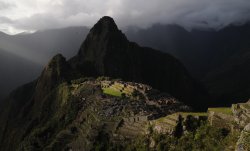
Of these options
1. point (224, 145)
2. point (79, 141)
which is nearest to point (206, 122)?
point (224, 145)

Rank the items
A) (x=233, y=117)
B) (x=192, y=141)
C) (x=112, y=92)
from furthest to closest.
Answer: (x=112, y=92) → (x=192, y=141) → (x=233, y=117)

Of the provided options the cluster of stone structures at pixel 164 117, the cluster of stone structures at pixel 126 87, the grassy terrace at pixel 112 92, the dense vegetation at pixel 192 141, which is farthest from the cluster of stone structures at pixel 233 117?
the grassy terrace at pixel 112 92

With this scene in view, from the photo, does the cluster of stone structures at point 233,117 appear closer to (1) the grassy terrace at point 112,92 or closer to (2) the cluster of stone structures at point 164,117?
(2) the cluster of stone structures at point 164,117

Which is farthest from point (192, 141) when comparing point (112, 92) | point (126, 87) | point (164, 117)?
point (126, 87)

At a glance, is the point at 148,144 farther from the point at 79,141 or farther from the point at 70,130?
the point at 70,130

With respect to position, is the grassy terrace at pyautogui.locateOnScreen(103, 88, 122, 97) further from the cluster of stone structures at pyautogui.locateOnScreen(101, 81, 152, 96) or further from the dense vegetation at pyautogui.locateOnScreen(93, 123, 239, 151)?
the dense vegetation at pyautogui.locateOnScreen(93, 123, 239, 151)

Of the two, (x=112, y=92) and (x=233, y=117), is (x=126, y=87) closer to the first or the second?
(x=112, y=92)

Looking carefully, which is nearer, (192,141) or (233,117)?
(233,117)

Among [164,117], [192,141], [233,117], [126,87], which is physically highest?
[126,87]

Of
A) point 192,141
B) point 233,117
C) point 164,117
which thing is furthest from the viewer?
point 164,117

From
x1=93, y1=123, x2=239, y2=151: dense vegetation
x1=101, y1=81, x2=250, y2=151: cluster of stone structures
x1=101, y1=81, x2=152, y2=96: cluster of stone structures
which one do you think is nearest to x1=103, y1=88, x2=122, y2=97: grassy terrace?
x1=101, y1=81, x2=250, y2=151: cluster of stone structures

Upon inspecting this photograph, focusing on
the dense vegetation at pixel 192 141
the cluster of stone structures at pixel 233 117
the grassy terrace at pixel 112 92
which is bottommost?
the dense vegetation at pixel 192 141
